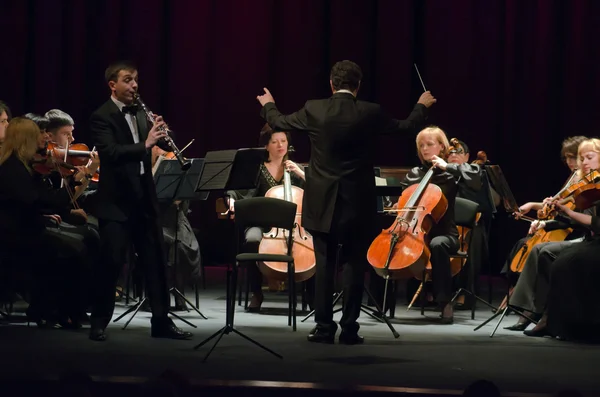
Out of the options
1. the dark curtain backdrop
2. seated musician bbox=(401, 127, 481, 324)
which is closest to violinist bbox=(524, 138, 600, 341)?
seated musician bbox=(401, 127, 481, 324)

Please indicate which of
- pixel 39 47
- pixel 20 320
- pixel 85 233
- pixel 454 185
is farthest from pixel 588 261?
pixel 39 47

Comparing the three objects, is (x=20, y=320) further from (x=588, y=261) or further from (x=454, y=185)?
(x=588, y=261)

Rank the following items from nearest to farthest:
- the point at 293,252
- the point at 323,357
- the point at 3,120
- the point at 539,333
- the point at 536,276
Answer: the point at 323,357 → the point at 539,333 → the point at 536,276 → the point at 3,120 → the point at 293,252

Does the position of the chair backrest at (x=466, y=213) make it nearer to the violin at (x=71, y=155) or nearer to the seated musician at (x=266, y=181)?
the seated musician at (x=266, y=181)

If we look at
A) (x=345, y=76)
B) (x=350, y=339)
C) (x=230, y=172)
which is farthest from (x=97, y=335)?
(x=345, y=76)

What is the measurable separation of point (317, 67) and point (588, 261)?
4.58m

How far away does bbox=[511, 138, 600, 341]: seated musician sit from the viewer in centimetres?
557

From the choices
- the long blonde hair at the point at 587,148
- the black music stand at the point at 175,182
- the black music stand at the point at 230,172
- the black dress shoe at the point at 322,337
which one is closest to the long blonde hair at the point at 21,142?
the black music stand at the point at 175,182

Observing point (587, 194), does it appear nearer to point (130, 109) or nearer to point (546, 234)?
point (546, 234)

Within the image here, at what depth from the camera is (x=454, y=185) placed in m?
6.59

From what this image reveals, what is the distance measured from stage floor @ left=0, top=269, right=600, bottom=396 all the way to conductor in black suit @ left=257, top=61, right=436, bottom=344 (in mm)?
280

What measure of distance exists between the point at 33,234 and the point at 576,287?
10.8 ft

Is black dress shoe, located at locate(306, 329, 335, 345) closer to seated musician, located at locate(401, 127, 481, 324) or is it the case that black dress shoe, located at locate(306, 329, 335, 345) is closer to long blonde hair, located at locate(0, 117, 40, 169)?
seated musician, located at locate(401, 127, 481, 324)

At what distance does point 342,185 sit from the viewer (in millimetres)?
5297
